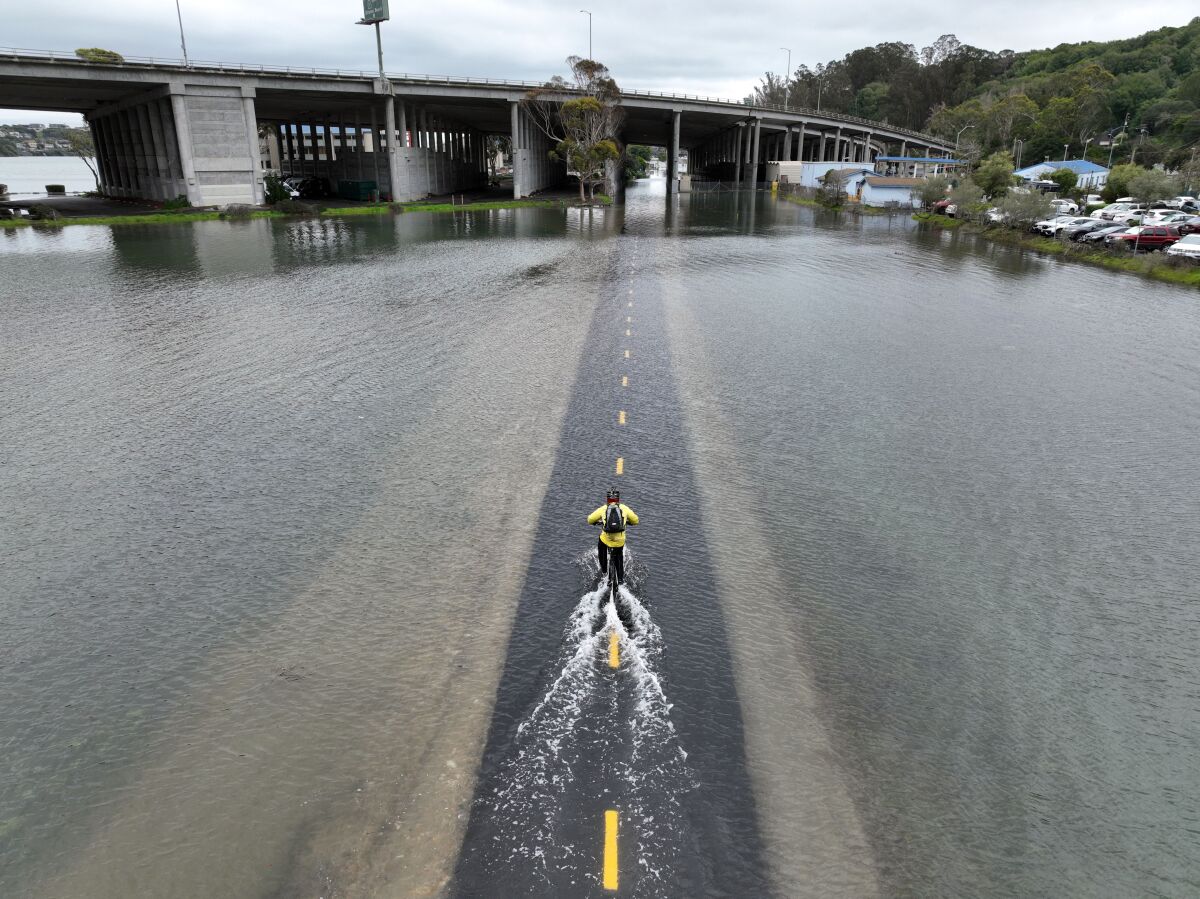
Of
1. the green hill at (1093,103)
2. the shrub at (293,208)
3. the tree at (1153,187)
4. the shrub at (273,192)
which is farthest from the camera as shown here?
the green hill at (1093,103)

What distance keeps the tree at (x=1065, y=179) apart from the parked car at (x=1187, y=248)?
57.0 meters

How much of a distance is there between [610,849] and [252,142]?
82.1 metres

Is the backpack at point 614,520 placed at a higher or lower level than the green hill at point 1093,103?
lower

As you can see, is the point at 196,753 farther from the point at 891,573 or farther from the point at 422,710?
the point at 891,573

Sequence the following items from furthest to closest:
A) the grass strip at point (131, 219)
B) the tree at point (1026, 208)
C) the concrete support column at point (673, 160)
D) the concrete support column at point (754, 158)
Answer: the concrete support column at point (754, 158)
the concrete support column at point (673, 160)
the grass strip at point (131, 219)
the tree at point (1026, 208)

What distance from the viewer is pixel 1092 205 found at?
268ft

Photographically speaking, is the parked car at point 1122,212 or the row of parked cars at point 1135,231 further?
the parked car at point 1122,212

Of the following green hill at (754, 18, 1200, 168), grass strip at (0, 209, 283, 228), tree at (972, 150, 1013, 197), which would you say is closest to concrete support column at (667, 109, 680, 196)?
green hill at (754, 18, 1200, 168)

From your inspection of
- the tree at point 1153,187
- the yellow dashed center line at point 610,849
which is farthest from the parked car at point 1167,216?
the yellow dashed center line at point 610,849

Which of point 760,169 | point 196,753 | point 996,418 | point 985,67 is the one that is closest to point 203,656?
point 196,753

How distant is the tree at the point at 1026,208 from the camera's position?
55.8 metres

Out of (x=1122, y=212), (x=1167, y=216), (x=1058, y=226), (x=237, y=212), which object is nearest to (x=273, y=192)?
(x=237, y=212)

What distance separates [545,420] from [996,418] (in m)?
11.6

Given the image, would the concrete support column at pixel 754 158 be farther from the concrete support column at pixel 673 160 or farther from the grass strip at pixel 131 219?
the grass strip at pixel 131 219
